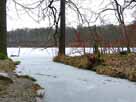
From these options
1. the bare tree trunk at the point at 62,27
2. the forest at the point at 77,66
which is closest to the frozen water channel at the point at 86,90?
the forest at the point at 77,66

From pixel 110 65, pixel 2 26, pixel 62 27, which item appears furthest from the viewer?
pixel 62 27

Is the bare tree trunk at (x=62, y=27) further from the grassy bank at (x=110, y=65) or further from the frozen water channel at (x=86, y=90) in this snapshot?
the frozen water channel at (x=86, y=90)

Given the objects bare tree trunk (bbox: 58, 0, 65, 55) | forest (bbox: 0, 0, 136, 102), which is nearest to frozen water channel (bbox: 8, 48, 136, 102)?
forest (bbox: 0, 0, 136, 102)

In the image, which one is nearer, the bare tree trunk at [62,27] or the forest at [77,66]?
the forest at [77,66]

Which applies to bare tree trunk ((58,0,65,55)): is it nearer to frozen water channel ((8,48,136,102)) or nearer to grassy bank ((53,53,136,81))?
grassy bank ((53,53,136,81))

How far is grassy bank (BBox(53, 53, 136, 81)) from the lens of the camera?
11.5 meters

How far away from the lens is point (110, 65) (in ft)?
43.7

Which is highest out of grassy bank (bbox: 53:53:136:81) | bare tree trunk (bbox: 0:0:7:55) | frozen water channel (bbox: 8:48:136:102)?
bare tree trunk (bbox: 0:0:7:55)

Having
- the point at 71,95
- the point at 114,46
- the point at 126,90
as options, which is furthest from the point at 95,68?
the point at 71,95

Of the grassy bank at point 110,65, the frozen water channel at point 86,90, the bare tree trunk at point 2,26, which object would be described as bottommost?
the frozen water channel at point 86,90

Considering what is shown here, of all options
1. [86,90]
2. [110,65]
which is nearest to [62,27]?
[110,65]

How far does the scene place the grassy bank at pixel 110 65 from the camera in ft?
37.7

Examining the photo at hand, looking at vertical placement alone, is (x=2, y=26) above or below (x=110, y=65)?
above

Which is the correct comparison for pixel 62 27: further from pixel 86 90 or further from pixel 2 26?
pixel 86 90
